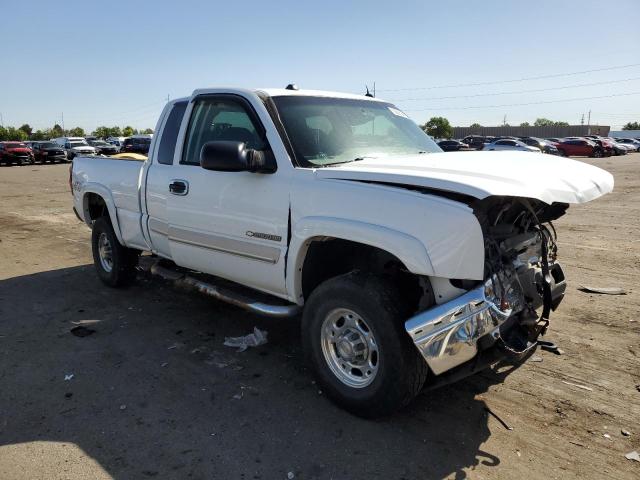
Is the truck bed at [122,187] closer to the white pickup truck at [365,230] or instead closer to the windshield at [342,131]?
the white pickup truck at [365,230]

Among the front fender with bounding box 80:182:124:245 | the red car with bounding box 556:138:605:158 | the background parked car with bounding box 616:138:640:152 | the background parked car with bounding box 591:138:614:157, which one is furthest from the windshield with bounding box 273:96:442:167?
the background parked car with bounding box 616:138:640:152

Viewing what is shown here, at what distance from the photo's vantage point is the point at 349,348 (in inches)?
134

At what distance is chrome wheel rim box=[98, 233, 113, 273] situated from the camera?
629 cm

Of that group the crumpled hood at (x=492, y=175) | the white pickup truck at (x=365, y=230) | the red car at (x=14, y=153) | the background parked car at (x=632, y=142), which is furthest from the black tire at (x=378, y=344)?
the background parked car at (x=632, y=142)

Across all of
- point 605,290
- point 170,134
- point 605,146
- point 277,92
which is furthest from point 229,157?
point 605,146

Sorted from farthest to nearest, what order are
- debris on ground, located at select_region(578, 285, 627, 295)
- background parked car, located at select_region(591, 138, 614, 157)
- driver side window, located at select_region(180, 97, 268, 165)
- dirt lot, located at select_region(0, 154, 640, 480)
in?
background parked car, located at select_region(591, 138, 614, 157) → debris on ground, located at select_region(578, 285, 627, 295) → driver side window, located at select_region(180, 97, 268, 165) → dirt lot, located at select_region(0, 154, 640, 480)

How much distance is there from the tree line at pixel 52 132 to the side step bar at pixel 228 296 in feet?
268

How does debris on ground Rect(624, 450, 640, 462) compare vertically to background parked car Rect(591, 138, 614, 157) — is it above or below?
above

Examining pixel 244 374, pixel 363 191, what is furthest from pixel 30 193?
pixel 363 191

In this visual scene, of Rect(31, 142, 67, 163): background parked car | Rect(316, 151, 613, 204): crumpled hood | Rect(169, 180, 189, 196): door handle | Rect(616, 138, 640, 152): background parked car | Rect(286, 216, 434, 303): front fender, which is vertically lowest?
Rect(616, 138, 640, 152): background parked car

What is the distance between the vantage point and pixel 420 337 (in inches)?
114

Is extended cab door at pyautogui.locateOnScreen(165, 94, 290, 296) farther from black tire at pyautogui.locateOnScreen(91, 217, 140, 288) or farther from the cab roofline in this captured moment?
black tire at pyautogui.locateOnScreen(91, 217, 140, 288)

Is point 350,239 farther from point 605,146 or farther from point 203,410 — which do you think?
point 605,146

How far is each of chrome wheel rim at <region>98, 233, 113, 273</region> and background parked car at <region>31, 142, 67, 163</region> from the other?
35112mm
